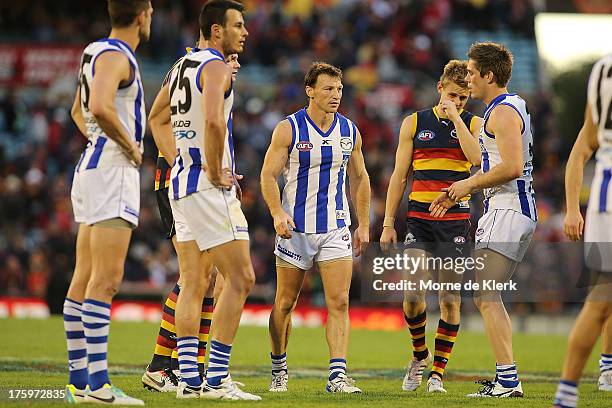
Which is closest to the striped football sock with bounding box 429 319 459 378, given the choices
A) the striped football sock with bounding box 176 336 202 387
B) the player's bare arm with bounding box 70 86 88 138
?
the striped football sock with bounding box 176 336 202 387

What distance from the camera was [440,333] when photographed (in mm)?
9500

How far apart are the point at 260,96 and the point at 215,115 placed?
2065 cm

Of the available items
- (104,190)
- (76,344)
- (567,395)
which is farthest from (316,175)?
(567,395)

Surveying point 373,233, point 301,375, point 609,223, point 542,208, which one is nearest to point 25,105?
point 373,233

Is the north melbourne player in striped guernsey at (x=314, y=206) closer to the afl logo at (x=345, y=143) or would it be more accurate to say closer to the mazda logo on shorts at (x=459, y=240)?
the afl logo at (x=345, y=143)

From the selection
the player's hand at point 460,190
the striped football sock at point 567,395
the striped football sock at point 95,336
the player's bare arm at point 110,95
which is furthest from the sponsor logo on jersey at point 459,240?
the striped football sock at point 95,336

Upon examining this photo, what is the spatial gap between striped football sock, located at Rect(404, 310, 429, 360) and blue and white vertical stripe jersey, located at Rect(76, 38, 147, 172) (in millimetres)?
3536

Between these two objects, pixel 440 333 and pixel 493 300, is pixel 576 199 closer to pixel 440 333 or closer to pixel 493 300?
pixel 493 300

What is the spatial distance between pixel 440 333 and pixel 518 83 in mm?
22617

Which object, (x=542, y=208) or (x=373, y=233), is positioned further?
(x=542, y=208)

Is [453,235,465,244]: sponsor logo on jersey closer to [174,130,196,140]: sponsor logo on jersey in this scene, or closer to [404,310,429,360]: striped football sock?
[404,310,429,360]: striped football sock

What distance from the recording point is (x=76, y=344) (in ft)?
23.4

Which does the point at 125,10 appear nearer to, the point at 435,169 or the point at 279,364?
the point at 279,364

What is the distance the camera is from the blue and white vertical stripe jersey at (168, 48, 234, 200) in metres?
7.43
